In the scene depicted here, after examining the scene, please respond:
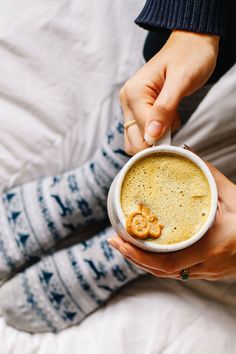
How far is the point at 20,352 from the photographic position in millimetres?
984

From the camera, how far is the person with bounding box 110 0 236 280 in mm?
680

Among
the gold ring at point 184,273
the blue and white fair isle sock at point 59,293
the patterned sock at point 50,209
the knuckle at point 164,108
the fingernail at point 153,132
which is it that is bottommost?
the blue and white fair isle sock at point 59,293

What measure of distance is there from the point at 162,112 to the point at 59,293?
0.51 m

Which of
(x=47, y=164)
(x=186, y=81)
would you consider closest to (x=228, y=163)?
(x=186, y=81)

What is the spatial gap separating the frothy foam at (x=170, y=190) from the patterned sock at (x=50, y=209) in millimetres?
398

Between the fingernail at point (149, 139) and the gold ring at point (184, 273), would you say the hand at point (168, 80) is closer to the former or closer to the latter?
the fingernail at point (149, 139)

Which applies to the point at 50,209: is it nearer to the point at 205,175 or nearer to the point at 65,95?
the point at 65,95

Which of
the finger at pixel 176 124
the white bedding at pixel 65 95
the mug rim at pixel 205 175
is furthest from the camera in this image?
the white bedding at pixel 65 95

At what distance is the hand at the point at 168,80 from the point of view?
70cm

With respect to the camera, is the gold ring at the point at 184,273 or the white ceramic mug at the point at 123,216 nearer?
the white ceramic mug at the point at 123,216

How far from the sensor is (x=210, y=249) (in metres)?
0.69

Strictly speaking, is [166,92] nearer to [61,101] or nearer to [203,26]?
[203,26]

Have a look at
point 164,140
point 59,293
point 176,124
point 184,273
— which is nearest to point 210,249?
point 184,273

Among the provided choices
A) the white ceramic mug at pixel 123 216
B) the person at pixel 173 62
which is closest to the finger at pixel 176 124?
the person at pixel 173 62
